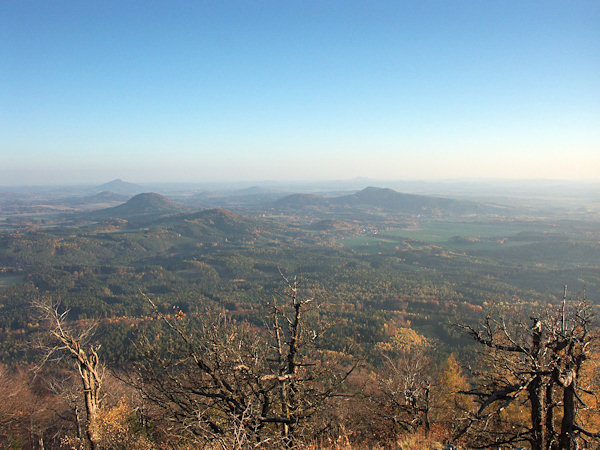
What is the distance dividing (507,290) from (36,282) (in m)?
178

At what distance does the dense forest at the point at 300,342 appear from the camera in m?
8.93

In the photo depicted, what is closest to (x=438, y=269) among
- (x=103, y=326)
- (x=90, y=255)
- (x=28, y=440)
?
(x=103, y=326)

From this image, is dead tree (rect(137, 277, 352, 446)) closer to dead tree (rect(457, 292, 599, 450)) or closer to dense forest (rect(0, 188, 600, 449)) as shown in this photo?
dense forest (rect(0, 188, 600, 449))

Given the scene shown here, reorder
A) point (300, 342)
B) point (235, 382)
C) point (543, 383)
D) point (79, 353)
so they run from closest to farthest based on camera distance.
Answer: point (543, 383) < point (235, 382) < point (300, 342) < point (79, 353)

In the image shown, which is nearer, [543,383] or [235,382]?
[543,383]

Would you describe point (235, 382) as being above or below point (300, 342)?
below

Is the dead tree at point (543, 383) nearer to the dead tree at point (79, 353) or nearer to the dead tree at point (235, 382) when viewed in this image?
the dead tree at point (235, 382)

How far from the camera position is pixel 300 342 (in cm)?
998

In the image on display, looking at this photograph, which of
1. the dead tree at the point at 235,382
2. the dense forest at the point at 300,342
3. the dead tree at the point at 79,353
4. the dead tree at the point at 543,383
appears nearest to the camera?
the dead tree at the point at 543,383

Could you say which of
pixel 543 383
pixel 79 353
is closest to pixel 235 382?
pixel 543 383

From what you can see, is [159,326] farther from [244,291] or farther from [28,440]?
[28,440]

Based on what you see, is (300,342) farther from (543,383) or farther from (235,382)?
(543,383)

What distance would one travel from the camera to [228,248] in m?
182

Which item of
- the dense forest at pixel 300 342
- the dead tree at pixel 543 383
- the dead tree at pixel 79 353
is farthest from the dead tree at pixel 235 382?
the dead tree at pixel 79 353
